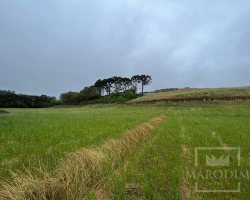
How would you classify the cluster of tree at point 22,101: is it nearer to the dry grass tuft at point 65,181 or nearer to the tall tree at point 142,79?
the tall tree at point 142,79

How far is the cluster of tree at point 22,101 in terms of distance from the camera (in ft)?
396

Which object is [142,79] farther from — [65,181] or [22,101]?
[65,181]

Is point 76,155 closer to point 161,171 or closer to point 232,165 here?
point 161,171

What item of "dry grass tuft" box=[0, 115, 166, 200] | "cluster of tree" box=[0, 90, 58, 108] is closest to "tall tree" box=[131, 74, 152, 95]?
"cluster of tree" box=[0, 90, 58, 108]

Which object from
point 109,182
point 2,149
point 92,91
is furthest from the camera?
point 92,91

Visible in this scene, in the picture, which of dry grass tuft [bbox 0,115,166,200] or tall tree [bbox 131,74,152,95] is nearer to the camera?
dry grass tuft [bbox 0,115,166,200]

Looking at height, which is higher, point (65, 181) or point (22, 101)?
point (22, 101)

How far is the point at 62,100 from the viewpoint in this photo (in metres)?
143

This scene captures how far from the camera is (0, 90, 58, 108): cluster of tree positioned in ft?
396

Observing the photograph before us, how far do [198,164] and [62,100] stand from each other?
135m

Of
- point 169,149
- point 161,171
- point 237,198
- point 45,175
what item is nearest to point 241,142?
point 169,149

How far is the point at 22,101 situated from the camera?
125 m

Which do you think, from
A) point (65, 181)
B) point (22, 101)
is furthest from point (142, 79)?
point (65, 181)

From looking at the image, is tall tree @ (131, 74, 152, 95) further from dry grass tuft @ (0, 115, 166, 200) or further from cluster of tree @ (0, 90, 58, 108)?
dry grass tuft @ (0, 115, 166, 200)
